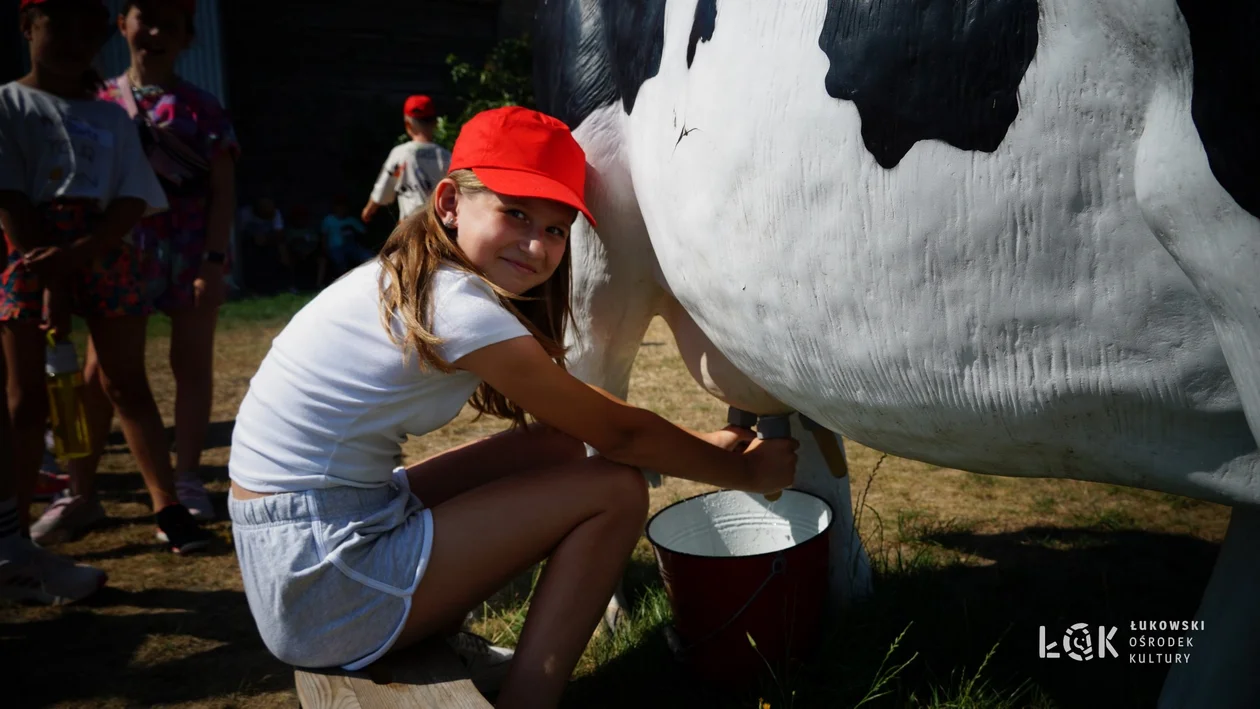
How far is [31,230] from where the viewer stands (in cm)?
210

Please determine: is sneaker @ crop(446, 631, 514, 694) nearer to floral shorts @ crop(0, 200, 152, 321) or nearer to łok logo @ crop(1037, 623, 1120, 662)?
łok logo @ crop(1037, 623, 1120, 662)

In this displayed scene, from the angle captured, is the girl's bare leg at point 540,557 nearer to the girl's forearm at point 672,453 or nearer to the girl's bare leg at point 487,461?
the girl's forearm at point 672,453

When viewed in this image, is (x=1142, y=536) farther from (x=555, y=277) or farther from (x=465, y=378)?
(x=465, y=378)

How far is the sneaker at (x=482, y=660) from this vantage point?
1.67 m

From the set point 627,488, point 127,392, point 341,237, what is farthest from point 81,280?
point 341,237

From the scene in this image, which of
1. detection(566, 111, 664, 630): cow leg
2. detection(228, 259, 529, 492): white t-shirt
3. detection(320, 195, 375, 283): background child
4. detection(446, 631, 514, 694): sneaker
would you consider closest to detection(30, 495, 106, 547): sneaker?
detection(446, 631, 514, 694): sneaker

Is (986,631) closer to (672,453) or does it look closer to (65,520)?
(672,453)

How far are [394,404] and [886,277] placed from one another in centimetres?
69

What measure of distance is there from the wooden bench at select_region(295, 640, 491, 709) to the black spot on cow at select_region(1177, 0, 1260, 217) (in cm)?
100

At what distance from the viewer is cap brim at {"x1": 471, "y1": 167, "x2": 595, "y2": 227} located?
1229mm

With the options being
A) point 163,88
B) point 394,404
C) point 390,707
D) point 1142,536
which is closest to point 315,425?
point 394,404

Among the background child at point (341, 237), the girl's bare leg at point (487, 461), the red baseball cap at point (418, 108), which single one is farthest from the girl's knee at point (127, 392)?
the background child at point (341, 237)

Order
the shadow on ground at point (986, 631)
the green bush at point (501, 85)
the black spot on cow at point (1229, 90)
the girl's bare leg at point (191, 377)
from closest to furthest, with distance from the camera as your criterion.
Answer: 1. the black spot on cow at point (1229, 90)
2. the shadow on ground at point (986, 631)
3. the girl's bare leg at point (191, 377)
4. the green bush at point (501, 85)

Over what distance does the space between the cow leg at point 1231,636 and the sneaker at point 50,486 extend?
2944mm
